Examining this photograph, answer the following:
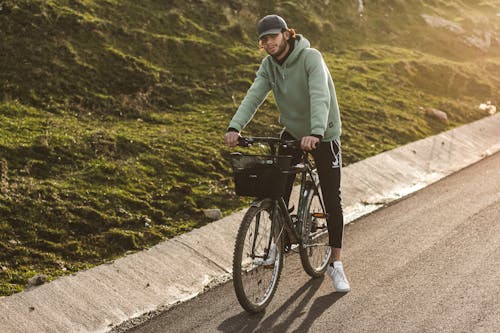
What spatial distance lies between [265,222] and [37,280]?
222cm

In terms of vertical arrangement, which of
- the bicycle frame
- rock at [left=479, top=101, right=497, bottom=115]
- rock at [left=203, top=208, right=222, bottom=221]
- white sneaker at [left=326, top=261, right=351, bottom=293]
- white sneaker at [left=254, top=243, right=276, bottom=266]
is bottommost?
rock at [left=479, top=101, right=497, bottom=115]

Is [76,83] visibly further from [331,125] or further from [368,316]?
[368,316]

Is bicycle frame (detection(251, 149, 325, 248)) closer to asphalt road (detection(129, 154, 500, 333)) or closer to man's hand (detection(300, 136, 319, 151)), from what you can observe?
man's hand (detection(300, 136, 319, 151))

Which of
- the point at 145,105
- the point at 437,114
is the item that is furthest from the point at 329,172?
the point at 437,114

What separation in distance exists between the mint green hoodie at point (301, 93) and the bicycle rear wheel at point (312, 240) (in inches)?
29.6

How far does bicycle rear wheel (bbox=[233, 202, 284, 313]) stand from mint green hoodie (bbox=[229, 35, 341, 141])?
81 centimetres

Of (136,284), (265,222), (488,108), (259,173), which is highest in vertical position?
(259,173)

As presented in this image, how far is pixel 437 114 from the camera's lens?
16.4m

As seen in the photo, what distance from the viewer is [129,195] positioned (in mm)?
8977

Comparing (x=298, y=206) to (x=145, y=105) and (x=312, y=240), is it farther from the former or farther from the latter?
(x=145, y=105)

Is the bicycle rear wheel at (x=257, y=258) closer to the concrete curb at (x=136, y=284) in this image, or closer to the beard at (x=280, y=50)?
the concrete curb at (x=136, y=284)

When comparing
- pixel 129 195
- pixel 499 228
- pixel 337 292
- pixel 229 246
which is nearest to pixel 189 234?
pixel 229 246

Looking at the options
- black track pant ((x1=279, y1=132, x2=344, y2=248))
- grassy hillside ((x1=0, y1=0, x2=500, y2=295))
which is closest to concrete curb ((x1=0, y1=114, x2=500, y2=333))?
grassy hillside ((x1=0, y1=0, x2=500, y2=295))

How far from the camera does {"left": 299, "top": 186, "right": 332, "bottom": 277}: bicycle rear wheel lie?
6.78 meters
